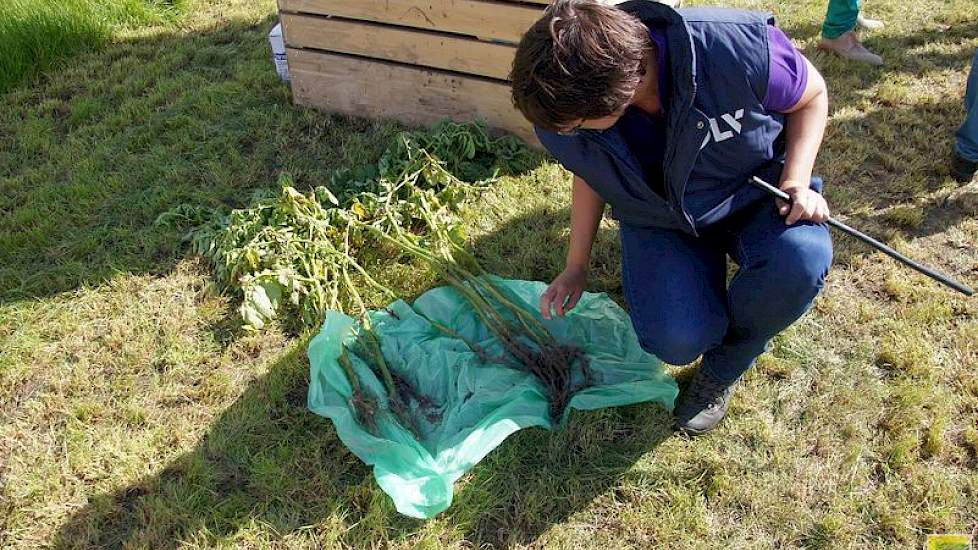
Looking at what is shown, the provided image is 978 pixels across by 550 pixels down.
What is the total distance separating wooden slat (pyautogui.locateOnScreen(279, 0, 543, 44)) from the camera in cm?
305

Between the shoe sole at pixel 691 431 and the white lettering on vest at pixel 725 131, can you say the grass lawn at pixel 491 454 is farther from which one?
the white lettering on vest at pixel 725 131

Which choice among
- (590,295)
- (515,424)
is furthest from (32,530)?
(590,295)

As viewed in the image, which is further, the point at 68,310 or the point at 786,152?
the point at 68,310

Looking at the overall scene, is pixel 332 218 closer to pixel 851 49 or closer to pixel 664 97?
pixel 664 97

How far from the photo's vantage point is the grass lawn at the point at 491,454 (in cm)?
203

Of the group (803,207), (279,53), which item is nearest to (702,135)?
(803,207)

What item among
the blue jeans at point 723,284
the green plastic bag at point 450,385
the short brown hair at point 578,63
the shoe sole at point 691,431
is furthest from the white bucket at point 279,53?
the shoe sole at point 691,431

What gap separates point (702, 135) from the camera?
5.79 feet

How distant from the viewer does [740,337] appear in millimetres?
2059

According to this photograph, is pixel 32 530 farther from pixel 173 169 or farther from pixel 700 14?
pixel 700 14

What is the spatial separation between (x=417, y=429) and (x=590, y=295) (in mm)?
762

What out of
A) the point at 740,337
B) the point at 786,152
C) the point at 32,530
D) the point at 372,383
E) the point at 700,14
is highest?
the point at 700,14

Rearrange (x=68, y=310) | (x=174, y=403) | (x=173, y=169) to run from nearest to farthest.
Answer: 1. (x=174, y=403)
2. (x=68, y=310)
3. (x=173, y=169)

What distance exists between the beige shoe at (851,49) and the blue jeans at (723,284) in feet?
7.48
